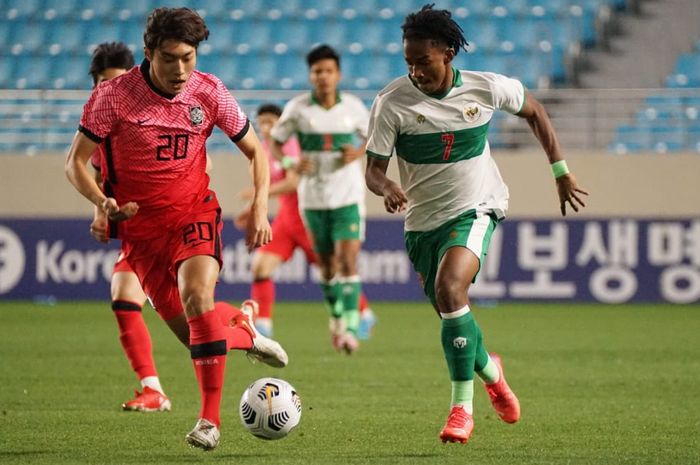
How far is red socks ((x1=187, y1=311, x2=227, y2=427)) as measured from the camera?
20.8 feet

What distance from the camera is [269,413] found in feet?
20.8

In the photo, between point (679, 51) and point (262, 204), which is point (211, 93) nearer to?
point (262, 204)

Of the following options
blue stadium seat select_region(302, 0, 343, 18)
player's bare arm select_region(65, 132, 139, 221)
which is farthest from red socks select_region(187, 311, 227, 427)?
blue stadium seat select_region(302, 0, 343, 18)

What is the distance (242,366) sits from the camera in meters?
10.6

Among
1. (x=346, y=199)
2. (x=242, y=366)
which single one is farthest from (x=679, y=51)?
(x=242, y=366)

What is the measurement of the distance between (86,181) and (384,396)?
9.64 ft

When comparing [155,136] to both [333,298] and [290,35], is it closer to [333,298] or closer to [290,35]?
[333,298]

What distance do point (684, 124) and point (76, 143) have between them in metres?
12.2

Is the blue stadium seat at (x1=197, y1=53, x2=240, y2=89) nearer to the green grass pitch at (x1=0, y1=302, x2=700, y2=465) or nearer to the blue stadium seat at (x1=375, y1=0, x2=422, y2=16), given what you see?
the blue stadium seat at (x1=375, y1=0, x2=422, y2=16)

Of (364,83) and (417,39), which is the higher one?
(364,83)

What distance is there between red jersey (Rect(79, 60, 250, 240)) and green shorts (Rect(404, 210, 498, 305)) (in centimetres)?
107

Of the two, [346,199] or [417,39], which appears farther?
[346,199]

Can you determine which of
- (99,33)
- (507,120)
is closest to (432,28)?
(507,120)

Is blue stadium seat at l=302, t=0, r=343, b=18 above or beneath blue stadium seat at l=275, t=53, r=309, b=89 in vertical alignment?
above
